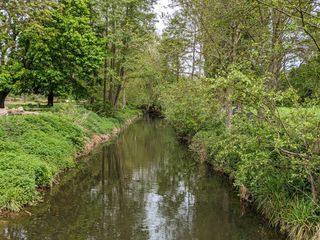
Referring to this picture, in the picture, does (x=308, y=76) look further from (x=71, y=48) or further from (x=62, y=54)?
(x=62, y=54)

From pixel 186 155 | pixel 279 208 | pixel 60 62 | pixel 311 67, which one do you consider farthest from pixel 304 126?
pixel 60 62

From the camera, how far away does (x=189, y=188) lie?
743 inches

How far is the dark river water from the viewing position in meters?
12.6

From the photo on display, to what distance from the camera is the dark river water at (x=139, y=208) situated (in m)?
12.6

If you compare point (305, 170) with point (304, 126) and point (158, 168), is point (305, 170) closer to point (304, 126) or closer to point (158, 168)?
point (304, 126)

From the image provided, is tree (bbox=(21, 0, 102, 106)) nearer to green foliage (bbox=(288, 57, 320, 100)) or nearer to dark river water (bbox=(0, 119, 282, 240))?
dark river water (bbox=(0, 119, 282, 240))

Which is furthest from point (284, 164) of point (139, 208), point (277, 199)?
point (139, 208)

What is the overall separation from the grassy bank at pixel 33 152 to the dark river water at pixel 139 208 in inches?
29.6

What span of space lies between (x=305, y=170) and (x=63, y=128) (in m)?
16.9

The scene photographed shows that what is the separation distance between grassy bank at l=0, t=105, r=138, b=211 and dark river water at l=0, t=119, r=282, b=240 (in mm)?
752

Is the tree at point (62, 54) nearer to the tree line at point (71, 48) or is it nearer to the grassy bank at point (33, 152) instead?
the tree line at point (71, 48)

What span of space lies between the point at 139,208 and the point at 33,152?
265 inches

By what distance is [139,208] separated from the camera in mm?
15250

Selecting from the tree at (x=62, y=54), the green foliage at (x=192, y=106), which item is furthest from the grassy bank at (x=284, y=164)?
the tree at (x=62, y=54)
